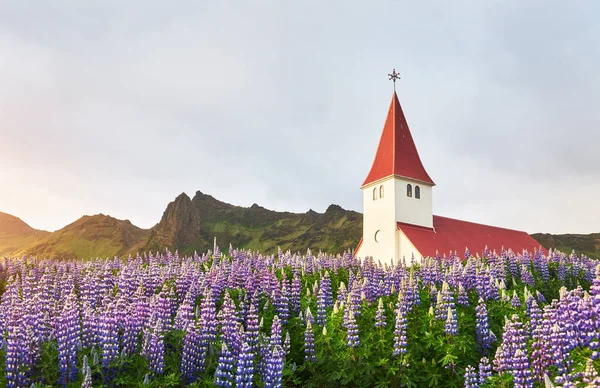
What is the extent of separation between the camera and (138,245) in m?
102

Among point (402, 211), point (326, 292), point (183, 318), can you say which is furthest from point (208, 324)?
point (402, 211)

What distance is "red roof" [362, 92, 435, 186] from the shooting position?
45.5m

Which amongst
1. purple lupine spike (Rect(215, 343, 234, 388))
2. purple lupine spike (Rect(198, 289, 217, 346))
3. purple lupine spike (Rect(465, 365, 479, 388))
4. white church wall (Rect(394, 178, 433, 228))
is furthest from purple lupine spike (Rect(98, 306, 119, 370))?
white church wall (Rect(394, 178, 433, 228))

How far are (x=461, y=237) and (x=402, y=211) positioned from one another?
7607 millimetres

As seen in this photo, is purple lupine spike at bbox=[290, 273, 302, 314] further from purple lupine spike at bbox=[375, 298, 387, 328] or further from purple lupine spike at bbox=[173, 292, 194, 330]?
purple lupine spike at bbox=[173, 292, 194, 330]

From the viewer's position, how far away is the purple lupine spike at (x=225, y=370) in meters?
6.81

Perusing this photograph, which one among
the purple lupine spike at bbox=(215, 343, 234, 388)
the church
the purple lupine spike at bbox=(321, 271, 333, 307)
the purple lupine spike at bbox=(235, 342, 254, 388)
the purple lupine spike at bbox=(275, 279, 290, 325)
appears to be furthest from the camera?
the church

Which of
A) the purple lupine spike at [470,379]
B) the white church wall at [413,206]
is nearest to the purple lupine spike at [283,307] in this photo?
the purple lupine spike at [470,379]

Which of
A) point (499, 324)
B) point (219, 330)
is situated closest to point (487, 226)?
point (499, 324)

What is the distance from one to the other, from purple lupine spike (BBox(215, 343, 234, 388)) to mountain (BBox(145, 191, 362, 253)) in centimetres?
7870

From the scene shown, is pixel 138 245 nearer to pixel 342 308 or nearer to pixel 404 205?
pixel 404 205

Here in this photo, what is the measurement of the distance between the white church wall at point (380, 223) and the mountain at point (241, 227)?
1491 inches

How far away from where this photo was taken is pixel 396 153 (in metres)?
45.8

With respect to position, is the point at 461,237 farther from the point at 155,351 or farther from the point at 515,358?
the point at 155,351
